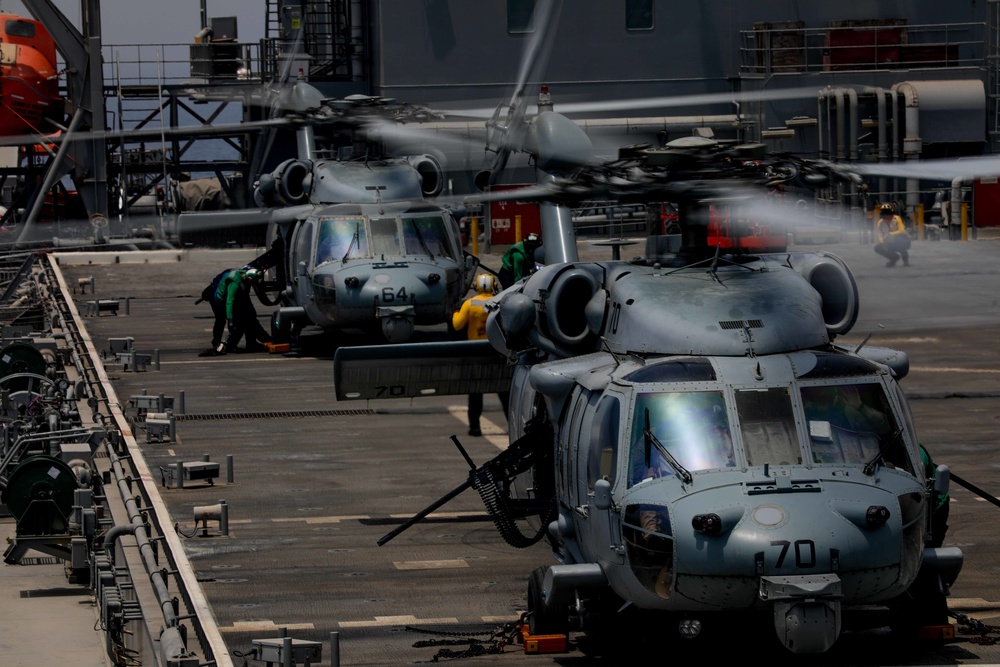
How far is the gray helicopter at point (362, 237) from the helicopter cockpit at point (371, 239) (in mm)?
15

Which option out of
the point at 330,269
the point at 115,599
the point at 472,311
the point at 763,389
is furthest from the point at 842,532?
the point at 330,269

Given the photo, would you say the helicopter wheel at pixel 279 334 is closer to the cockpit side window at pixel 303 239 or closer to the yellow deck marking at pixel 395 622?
the cockpit side window at pixel 303 239

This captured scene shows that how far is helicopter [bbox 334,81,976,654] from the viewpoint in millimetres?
9344

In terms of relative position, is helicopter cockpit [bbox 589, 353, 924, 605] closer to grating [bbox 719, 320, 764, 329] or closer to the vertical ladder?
grating [bbox 719, 320, 764, 329]

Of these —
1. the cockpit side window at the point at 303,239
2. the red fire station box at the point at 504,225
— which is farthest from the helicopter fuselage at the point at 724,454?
the red fire station box at the point at 504,225

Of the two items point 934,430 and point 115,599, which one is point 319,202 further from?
point 115,599

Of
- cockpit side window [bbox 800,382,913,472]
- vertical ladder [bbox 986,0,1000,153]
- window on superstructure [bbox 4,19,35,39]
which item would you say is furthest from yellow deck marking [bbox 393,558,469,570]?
window on superstructure [bbox 4,19,35,39]

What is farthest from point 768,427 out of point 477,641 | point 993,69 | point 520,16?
point 993,69

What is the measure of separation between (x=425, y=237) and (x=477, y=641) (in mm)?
14168

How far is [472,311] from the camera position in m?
18.6

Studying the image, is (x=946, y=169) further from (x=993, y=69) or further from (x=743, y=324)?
(x=993, y=69)

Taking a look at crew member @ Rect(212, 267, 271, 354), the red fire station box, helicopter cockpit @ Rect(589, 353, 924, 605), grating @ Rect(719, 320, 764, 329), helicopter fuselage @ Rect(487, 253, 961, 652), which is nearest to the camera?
helicopter fuselage @ Rect(487, 253, 961, 652)

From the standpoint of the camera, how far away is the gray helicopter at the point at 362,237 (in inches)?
936

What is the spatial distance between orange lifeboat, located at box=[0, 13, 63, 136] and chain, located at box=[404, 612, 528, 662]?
35.5 meters
